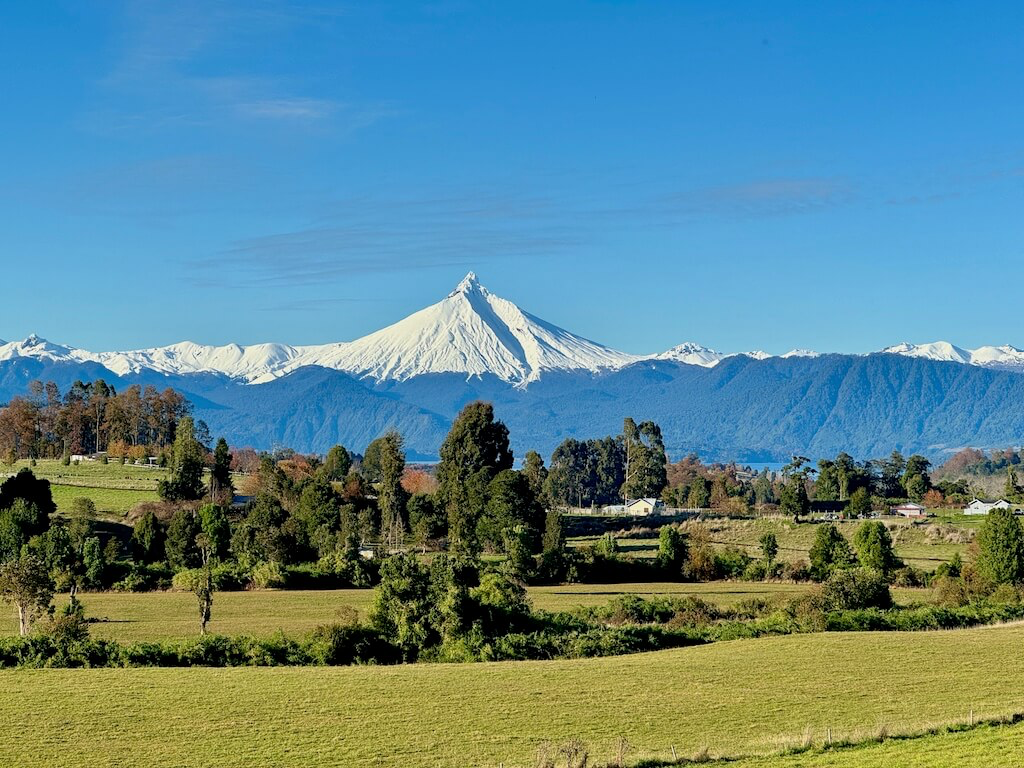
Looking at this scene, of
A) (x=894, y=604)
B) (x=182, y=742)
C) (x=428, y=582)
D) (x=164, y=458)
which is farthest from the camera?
(x=164, y=458)

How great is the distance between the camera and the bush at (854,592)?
48.7 meters

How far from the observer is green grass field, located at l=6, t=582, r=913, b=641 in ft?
151

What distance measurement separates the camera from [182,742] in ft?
84.4

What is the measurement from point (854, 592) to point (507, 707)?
24.3m

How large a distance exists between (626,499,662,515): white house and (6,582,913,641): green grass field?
172 feet

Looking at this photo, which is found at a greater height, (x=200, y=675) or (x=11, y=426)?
(x=11, y=426)

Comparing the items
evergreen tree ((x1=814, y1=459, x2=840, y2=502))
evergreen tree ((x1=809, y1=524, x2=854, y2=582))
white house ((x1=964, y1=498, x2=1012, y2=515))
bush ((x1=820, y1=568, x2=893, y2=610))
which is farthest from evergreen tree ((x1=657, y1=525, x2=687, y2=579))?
evergreen tree ((x1=814, y1=459, x2=840, y2=502))

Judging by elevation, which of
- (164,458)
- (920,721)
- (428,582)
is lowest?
(920,721)

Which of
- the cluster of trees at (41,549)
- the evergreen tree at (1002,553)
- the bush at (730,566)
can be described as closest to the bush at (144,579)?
the cluster of trees at (41,549)

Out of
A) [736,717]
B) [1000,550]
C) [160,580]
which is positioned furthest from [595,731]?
[160,580]

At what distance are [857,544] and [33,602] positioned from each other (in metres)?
40.6

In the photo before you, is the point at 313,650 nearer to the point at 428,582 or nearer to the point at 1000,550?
the point at 428,582

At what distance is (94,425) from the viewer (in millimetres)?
121750

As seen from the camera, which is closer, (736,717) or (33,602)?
(736,717)
